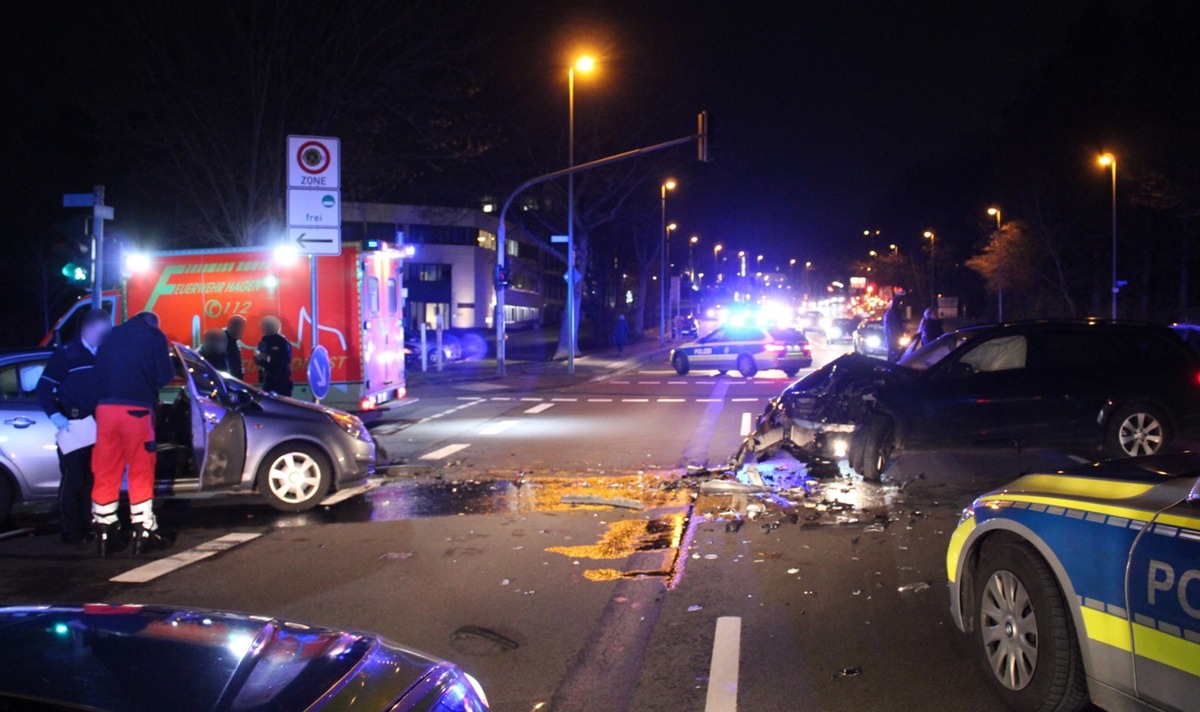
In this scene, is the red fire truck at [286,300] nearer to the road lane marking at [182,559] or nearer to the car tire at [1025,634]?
the road lane marking at [182,559]

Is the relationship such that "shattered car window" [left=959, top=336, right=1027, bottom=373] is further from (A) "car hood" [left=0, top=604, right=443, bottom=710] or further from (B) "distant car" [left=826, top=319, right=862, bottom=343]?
(B) "distant car" [left=826, top=319, right=862, bottom=343]

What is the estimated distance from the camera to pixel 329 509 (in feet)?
31.7

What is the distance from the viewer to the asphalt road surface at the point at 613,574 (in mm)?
5027

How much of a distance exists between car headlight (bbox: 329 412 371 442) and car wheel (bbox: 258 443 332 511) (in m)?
0.40

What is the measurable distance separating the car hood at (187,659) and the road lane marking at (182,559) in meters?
4.40

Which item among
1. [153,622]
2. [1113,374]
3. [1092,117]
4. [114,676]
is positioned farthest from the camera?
[1092,117]

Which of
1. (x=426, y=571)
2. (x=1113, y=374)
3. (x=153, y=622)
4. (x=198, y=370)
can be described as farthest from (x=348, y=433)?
(x=1113, y=374)

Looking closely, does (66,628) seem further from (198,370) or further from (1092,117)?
(1092,117)

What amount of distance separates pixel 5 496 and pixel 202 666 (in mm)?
7404

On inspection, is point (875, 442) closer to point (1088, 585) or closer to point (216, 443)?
point (1088, 585)

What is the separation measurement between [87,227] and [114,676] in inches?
448

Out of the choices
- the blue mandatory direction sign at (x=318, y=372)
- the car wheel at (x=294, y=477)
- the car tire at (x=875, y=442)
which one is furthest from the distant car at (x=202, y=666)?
the blue mandatory direction sign at (x=318, y=372)

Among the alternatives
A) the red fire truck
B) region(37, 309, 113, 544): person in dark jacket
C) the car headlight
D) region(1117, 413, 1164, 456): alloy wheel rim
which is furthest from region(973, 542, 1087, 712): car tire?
the red fire truck

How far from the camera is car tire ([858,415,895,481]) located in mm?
10391
